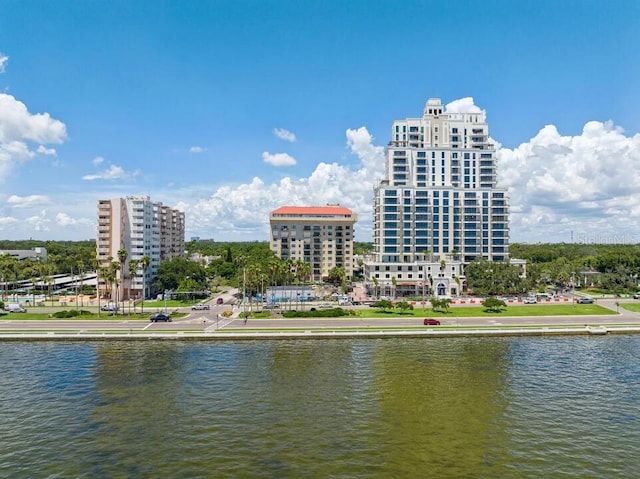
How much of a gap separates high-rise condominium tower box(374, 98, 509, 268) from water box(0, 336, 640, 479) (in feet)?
276

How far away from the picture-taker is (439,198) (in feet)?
525

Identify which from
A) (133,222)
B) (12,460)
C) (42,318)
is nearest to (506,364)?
(12,460)

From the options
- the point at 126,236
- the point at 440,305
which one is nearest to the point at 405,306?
the point at 440,305

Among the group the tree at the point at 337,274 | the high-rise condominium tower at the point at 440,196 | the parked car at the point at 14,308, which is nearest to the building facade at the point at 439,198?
the high-rise condominium tower at the point at 440,196

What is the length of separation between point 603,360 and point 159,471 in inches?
2555

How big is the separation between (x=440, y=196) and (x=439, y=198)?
783 mm

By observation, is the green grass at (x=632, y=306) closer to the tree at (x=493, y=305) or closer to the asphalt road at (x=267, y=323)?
the asphalt road at (x=267, y=323)

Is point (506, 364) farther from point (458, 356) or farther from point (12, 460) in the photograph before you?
point (12, 460)

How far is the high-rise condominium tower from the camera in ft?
518

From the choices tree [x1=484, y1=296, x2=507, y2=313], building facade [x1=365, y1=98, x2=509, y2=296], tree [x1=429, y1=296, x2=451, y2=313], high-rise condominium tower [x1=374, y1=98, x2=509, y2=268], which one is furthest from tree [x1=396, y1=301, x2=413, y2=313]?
high-rise condominium tower [x1=374, y1=98, x2=509, y2=268]

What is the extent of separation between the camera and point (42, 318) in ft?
339

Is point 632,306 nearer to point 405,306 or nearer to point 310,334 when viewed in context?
point 405,306

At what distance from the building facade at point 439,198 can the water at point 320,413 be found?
8356cm

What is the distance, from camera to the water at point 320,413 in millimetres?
37219
